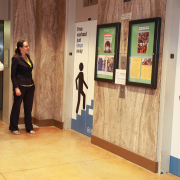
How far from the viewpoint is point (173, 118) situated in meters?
3.85

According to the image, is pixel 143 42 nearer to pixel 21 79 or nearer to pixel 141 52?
pixel 141 52

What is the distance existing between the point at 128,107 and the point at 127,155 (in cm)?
70

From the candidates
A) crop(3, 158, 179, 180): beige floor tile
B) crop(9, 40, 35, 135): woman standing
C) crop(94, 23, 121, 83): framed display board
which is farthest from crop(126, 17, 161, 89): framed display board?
crop(9, 40, 35, 135): woman standing

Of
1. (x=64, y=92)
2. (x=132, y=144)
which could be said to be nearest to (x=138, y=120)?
(x=132, y=144)

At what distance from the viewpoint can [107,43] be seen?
15.3 feet

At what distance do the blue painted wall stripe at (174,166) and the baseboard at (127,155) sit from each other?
212 mm

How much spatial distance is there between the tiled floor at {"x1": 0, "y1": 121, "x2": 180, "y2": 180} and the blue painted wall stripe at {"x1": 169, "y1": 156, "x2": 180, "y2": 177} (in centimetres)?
7

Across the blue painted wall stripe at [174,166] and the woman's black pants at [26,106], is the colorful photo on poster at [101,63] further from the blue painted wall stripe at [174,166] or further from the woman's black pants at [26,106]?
the blue painted wall stripe at [174,166]

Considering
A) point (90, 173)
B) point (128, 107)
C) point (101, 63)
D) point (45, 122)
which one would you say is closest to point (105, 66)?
point (101, 63)

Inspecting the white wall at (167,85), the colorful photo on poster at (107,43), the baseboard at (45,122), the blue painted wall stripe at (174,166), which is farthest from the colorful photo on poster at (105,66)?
the baseboard at (45,122)

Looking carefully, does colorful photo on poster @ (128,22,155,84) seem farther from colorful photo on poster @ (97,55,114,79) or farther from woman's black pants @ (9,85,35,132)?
woman's black pants @ (9,85,35,132)

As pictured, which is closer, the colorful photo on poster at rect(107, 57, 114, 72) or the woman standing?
the colorful photo on poster at rect(107, 57, 114, 72)

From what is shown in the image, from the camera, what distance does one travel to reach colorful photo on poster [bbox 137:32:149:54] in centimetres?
392

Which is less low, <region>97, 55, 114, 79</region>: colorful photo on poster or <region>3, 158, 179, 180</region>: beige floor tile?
<region>97, 55, 114, 79</region>: colorful photo on poster
